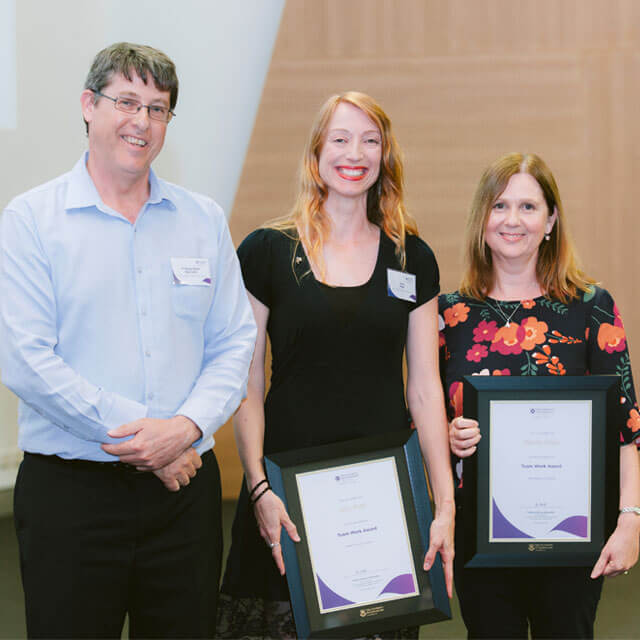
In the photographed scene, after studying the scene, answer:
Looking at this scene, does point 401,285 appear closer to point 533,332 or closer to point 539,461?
point 533,332

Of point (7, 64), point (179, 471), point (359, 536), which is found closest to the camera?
point (179, 471)

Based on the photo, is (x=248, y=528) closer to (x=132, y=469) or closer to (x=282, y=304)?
(x=132, y=469)

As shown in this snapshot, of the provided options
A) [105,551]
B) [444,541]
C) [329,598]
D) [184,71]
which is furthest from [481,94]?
[105,551]

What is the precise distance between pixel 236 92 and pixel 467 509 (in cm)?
213

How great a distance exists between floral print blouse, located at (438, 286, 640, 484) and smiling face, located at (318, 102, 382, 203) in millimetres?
464

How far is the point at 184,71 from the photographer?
3.08 metres

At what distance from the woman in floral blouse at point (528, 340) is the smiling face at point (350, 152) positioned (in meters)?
0.33

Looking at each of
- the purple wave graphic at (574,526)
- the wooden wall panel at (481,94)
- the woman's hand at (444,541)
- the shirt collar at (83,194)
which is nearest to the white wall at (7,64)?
the wooden wall panel at (481,94)

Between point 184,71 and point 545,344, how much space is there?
2.08 meters

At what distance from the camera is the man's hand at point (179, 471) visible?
60.6 inches

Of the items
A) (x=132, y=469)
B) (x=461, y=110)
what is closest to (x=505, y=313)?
(x=132, y=469)

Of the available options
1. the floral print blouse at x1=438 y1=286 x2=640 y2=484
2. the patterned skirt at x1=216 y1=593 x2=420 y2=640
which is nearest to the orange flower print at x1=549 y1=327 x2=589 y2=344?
the floral print blouse at x1=438 y1=286 x2=640 y2=484

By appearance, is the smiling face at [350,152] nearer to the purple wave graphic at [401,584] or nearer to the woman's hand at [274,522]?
the woman's hand at [274,522]

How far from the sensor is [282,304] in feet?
5.93
